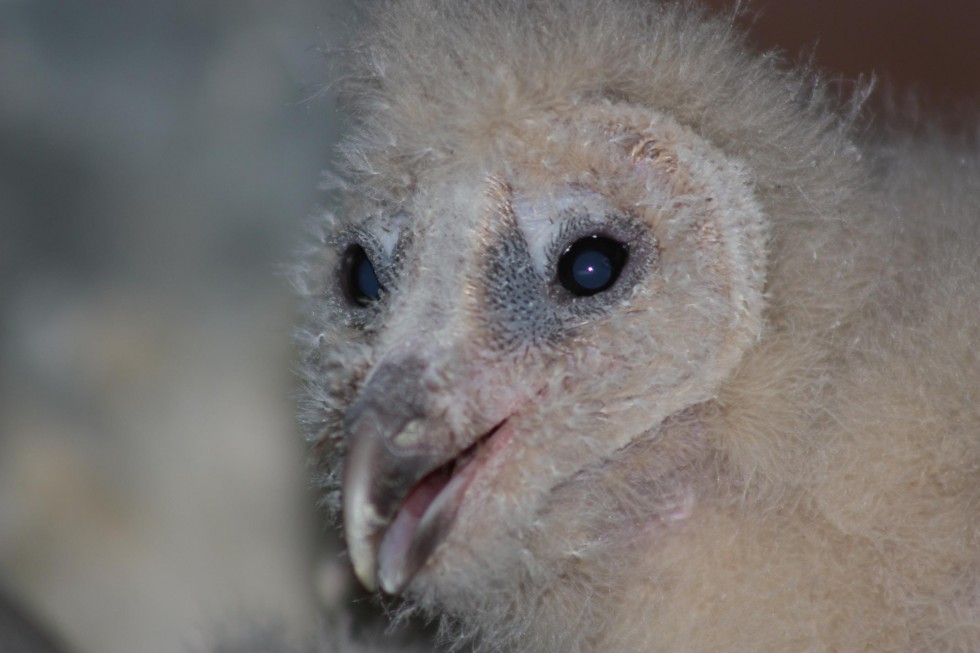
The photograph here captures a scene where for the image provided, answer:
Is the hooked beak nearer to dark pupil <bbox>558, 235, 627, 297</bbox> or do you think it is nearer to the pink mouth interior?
the pink mouth interior

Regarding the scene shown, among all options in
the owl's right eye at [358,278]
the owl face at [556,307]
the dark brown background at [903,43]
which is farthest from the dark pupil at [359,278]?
the dark brown background at [903,43]

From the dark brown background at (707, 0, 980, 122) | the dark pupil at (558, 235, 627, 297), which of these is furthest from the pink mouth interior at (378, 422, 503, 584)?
the dark brown background at (707, 0, 980, 122)

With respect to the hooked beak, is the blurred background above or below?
below

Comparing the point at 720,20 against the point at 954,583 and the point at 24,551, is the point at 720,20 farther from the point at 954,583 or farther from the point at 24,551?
the point at 24,551

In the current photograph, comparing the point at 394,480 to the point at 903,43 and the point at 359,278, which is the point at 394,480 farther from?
the point at 903,43

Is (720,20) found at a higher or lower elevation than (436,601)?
higher

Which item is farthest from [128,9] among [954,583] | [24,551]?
[954,583]

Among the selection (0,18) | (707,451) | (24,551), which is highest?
(707,451)

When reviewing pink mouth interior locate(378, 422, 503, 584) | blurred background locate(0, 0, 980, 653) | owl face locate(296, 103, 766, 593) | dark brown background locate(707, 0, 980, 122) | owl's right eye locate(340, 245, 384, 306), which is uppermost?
dark brown background locate(707, 0, 980, 122)
